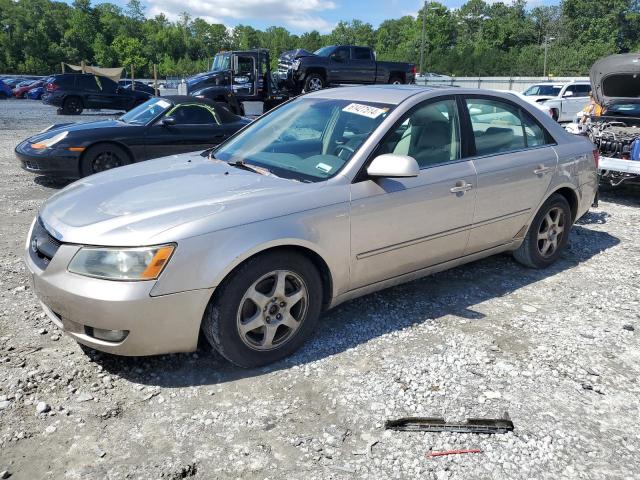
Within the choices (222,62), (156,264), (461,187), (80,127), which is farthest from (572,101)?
(156,264)

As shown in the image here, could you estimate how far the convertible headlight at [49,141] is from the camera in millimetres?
7754

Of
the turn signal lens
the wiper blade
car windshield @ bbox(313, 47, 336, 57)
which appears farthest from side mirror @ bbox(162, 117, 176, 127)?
car windshield @ bbox(313, 47, 336, 57)

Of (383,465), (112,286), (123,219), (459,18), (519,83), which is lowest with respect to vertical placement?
(383,465)

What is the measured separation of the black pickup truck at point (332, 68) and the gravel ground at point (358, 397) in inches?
695

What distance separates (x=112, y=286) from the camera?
2703 millimetres

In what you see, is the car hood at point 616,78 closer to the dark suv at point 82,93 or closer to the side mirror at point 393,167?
the side mirror at point 393,167

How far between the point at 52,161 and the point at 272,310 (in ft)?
19.3

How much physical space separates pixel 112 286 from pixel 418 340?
1.94 meters

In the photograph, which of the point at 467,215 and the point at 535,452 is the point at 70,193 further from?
the point at 535,452

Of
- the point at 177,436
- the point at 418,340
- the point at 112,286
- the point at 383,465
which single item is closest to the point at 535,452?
the point at 383,465

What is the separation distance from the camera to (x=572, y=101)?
18.2 meters

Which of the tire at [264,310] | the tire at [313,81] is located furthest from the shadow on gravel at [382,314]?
the tire at [313,81]

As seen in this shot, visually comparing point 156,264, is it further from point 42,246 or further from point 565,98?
point 565,98

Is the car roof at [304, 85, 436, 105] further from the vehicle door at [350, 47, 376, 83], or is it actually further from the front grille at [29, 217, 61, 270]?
the vehicle door at [350, 47, 376, 83]
